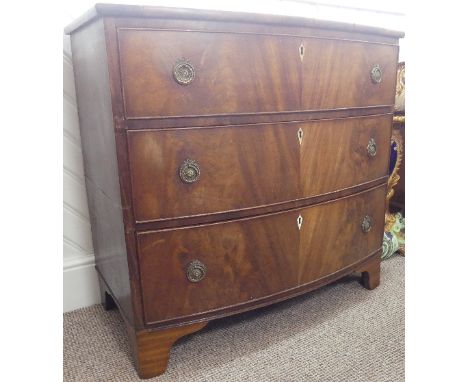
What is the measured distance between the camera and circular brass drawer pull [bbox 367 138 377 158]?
1371 millimetres

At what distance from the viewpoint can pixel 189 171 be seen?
1.03m

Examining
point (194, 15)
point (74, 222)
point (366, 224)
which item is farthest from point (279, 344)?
point (194, 15)

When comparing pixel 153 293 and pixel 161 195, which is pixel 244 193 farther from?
pixel 153 293

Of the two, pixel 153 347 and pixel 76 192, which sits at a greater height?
pixel 76 192

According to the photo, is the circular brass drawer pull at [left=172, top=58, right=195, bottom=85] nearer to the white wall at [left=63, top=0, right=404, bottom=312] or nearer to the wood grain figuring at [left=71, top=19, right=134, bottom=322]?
the wood grain figuring at [left=71, top=19, right=134, bottom=322]

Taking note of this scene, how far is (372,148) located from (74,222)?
1.15 m

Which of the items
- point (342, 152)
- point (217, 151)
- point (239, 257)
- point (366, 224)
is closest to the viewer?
point (217, 151)

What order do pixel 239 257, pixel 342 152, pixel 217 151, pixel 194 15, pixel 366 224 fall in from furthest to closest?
1. pixel 366 224
2. pixel 342 152
3. pixel 239 257
4. pixel 217 151
5. pixel 194 15

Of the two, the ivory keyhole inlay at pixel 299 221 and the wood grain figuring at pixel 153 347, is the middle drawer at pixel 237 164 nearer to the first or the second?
the ivory keyhole inlay at pixel 299 221

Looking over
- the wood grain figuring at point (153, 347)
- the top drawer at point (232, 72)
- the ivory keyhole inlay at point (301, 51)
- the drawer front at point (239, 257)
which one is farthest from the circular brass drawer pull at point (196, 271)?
the ivory keyhole inlay at point (301, 51)

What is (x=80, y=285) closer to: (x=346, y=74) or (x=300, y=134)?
(x=300, y=134)

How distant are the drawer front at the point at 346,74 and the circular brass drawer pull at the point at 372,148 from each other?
0.43ft

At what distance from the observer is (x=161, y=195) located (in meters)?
1.02
